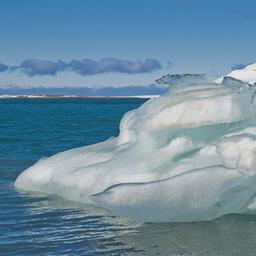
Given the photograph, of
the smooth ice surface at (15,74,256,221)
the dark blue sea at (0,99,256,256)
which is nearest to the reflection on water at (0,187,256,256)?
the dark blue sea at (0,99,256,256)

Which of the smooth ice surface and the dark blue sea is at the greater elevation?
the smooth ice surface

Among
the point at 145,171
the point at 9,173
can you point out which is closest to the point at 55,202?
the point at 145,171

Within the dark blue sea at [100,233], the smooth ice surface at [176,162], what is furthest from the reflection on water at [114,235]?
the smooth ice surface at [176,162]

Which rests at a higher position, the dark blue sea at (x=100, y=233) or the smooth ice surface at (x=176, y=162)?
→ the smooth ice surface at (x=176, y=162)

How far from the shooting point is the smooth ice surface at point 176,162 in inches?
446

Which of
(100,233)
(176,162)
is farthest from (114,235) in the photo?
(176,162)

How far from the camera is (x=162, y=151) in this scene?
43.5 feet

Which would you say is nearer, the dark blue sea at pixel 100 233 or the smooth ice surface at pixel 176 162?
the dark blue sea at pixel 100 233

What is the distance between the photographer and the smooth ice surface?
11320mm

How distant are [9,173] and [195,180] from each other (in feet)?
30.3

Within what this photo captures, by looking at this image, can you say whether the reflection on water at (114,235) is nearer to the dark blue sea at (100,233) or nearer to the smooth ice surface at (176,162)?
the dark blue sea at (100,233)

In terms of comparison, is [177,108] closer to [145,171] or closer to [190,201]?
[145,171]

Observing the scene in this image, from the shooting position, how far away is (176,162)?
12.7 meters

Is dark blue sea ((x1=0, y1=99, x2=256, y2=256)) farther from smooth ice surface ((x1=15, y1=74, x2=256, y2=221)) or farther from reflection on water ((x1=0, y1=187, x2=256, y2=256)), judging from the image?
smooth ice surface ((x1=15, y1=74, x2=256, y2=221))
